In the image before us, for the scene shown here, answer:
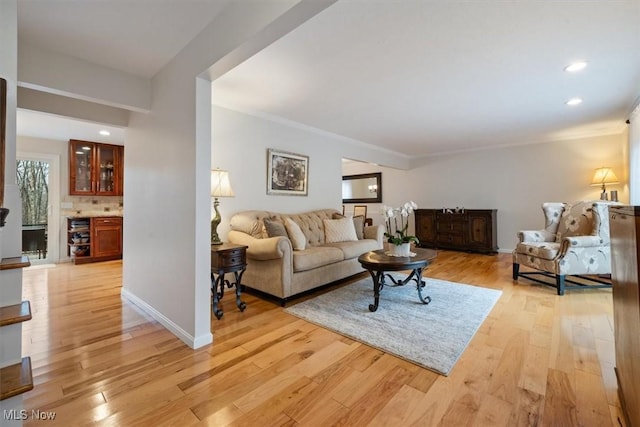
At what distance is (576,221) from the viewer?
3701 mm

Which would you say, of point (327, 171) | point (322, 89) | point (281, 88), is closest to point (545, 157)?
point (327, 171)

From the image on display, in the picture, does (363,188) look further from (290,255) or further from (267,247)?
(267,247)

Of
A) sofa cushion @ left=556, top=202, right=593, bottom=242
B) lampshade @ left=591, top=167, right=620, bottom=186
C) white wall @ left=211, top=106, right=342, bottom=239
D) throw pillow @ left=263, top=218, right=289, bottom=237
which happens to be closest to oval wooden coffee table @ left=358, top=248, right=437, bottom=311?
throw pillow @ left=263, top=218, right=289, bottom=237

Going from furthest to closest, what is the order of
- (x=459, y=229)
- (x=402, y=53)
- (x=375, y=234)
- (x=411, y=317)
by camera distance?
1. (x=459, y=229)
2. (x=375, y=234)
3. (x=411, y=317)
4. (x=402, y=53)

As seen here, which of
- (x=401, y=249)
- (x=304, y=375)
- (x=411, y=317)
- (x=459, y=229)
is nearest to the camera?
(x=304, y=375)

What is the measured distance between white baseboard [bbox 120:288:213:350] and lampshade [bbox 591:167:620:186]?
612 centimetres

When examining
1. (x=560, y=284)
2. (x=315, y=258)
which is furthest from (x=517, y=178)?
(x=315, y=258)

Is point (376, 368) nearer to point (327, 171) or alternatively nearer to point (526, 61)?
point (526, 61)

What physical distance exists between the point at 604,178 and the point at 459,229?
91.8 inches

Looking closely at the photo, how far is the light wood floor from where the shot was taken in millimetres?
1389

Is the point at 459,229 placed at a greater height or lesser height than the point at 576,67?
lesser

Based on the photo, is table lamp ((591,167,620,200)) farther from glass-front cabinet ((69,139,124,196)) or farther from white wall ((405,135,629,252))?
glass-front cabinet ((69,139,124,196))

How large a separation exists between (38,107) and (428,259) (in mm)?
4070

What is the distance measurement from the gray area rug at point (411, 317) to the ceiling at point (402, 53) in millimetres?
2298
